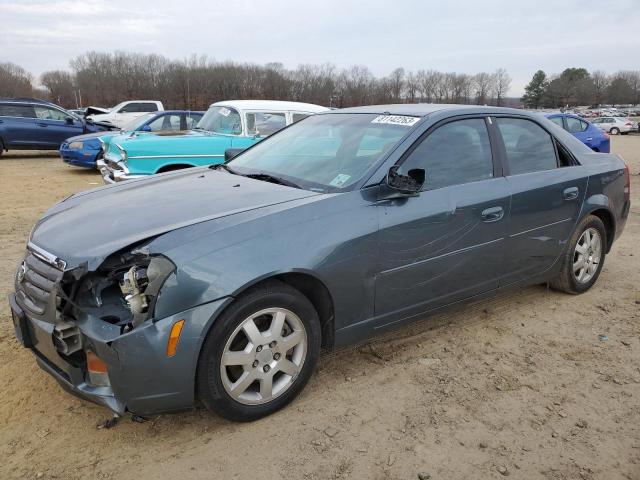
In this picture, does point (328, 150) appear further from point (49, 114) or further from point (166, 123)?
point (49, 114)

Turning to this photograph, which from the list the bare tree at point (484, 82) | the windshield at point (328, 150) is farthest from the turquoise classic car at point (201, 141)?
the bare tree at point (484, 82)

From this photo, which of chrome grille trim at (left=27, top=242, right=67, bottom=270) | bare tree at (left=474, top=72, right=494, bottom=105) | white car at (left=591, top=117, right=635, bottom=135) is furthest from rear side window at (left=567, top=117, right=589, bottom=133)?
bare tree at (left=474, top=72, right=494, bottom=105)

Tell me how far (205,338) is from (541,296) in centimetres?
335

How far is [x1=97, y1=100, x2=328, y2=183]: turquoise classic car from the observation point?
7.95m

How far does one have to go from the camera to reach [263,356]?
2662 mm

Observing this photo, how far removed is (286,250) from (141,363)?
2.86 ft

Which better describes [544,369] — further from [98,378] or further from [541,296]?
[98,378]

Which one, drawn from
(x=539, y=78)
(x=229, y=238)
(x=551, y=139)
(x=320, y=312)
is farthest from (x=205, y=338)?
(x=539, y=78)

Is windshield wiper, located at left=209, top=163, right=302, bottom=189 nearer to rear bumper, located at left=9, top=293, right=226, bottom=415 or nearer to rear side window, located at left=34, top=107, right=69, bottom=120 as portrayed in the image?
rear bumper, located at left=9, top=293, right=226, bottom=415

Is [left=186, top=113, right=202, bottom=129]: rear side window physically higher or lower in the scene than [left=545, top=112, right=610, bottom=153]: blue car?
higher

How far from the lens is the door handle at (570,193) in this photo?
4098 mm

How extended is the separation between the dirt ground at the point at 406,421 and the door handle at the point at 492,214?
0.89m

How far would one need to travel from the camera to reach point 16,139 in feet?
50.2

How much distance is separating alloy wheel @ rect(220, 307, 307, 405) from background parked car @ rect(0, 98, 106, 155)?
51.1 ft
